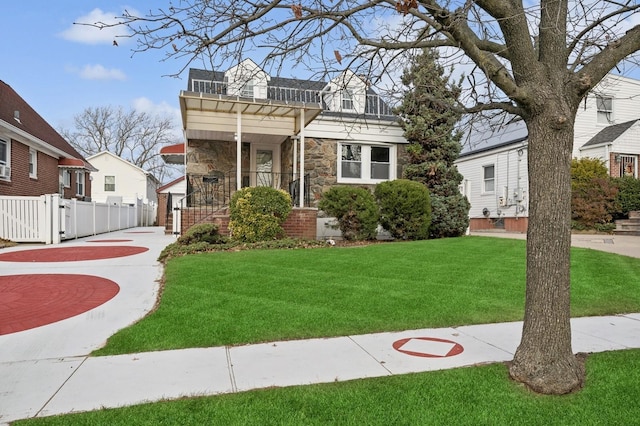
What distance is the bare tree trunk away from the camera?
10.1 feet

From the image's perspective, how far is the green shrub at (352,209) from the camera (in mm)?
11172

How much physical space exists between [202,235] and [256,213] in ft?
4.63

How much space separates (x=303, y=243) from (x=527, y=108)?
26.5ft

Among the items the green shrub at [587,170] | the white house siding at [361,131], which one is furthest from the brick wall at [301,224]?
the green shrub at [587,170]

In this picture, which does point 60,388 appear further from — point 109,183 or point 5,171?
point 109,183

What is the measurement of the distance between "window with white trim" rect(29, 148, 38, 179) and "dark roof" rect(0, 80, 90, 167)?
665 millimetres

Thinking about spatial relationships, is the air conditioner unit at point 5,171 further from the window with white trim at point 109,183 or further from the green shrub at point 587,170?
the window with white trim at point 109,183

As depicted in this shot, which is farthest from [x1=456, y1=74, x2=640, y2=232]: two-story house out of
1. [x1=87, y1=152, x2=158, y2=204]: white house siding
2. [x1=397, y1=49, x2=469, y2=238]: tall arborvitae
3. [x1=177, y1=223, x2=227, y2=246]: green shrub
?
[x1=87, y1=152, x2=158, y2=204]: white house siding

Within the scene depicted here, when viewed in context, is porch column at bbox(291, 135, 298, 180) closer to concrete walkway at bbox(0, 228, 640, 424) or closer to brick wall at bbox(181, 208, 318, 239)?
brick wall at bbox(181, 208, 318, 239)

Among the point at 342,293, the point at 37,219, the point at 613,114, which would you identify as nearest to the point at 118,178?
the point at 37,219

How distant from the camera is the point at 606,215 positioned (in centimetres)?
1552

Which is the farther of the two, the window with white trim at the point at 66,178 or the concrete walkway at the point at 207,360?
the window with white trim at the point at 66,178

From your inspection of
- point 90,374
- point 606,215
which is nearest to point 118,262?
point 90,374

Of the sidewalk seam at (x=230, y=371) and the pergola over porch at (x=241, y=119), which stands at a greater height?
the pergola over porch at (x=241, y=119)
